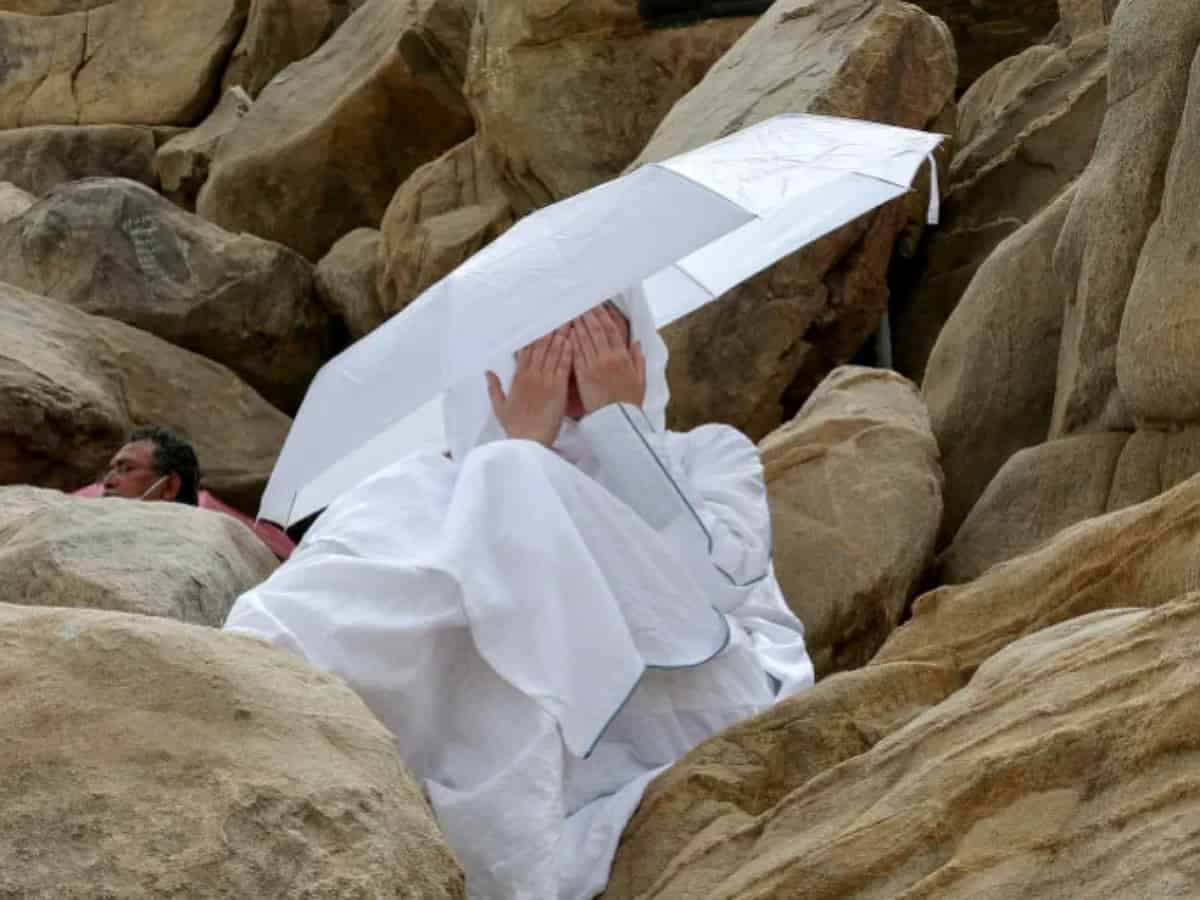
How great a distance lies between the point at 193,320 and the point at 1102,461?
22.9 ft

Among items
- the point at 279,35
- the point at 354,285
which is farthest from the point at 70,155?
the point at 354,285

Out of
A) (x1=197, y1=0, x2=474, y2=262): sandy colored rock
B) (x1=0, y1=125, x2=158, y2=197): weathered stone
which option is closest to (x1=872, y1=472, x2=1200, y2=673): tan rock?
(x1=197, y1=0, x2=474, y2=262): sandy colored rock

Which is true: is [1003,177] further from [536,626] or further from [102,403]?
[536,626]

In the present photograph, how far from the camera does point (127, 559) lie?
5.80 metres

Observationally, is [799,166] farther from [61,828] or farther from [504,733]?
[61,828]

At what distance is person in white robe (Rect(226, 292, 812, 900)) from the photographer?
3.71m

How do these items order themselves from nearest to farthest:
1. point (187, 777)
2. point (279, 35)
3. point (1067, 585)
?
1. point (187, 777)
2. point (1067, 585)
3. point (279, 35)

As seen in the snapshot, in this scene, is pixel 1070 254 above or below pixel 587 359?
below

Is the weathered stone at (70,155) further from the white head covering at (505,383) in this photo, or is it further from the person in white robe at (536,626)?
the person in white robe at (536,626)

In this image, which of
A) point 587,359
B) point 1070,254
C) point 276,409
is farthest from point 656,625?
point 276,409

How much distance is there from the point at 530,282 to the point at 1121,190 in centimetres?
182

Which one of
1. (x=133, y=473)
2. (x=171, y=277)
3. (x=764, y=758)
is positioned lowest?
(x=171, y=277)

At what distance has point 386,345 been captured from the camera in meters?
4.27

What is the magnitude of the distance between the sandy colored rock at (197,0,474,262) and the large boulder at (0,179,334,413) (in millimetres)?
1272
